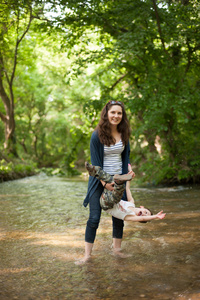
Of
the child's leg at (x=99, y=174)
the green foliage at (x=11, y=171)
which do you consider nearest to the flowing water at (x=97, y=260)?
the child's leg at (x=99, y=174)

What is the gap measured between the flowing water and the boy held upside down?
51cm

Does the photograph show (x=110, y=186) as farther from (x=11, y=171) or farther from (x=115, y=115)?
(x=11, y=171)

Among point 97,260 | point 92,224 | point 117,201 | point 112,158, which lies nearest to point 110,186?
point 117,201

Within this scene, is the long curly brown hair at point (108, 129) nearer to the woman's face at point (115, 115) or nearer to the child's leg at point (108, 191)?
the woman's face at point (115, 115)

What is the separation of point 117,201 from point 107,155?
0.61 meters

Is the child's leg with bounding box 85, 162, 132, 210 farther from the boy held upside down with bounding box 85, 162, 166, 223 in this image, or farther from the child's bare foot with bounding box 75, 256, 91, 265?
the child's bare foot with bounding box 75, 256, 91, 265

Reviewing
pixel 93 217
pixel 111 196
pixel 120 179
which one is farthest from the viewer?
pixel 93 217

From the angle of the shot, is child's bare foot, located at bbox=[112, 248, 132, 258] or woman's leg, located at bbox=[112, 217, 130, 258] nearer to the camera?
child's bare foot, located at bbox=[112, 248, 132, 258]

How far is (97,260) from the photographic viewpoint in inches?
159

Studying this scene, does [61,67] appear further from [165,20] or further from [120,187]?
[120,187]

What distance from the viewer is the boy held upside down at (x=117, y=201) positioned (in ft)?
12.8

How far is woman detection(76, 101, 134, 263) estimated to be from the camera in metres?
4.15

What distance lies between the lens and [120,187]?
390 centimetres

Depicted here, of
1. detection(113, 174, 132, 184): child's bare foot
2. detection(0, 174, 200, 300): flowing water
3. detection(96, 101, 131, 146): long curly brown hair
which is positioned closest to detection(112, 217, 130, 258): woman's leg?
detection(0, 174, 200, 300): flowing water
